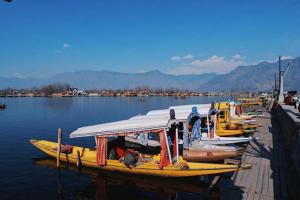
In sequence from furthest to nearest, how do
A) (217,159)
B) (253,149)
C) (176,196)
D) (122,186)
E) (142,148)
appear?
(142,148) < (253,149) < (217,159) < (122,186) < (176,196)

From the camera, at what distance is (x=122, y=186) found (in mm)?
20359

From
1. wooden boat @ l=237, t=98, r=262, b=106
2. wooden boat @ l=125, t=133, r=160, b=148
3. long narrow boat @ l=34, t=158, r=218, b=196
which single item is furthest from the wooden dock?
wooden boat @ l=237, t=98, r=262, b=106

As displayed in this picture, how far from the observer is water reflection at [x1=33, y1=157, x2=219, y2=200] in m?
18.6

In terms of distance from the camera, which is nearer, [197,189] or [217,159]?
[197,189]

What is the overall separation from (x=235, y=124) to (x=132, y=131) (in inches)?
802

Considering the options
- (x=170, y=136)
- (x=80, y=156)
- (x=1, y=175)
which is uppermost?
(x=170, y=136)

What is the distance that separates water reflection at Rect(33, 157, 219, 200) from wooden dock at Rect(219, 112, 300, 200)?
5.80 feet

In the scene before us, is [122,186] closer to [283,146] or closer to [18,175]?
[18,175]

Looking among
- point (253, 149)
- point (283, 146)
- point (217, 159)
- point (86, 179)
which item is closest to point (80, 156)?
point (86, 179)

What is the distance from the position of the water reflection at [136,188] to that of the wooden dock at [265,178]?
177 cm

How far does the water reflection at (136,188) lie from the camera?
1862 centimetres

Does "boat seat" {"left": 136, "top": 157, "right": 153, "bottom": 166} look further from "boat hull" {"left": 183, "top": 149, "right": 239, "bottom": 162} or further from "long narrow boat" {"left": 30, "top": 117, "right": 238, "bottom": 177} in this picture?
"boat hull" {"left": 183, "top": 149, "right": 239, "bottom": 162}

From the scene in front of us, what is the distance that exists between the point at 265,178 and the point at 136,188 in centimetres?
786

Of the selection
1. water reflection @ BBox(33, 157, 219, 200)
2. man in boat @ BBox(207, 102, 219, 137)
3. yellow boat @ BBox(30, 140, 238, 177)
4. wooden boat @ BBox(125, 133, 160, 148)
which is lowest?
water reflection @ BBox(33, 157, 219, 200)
